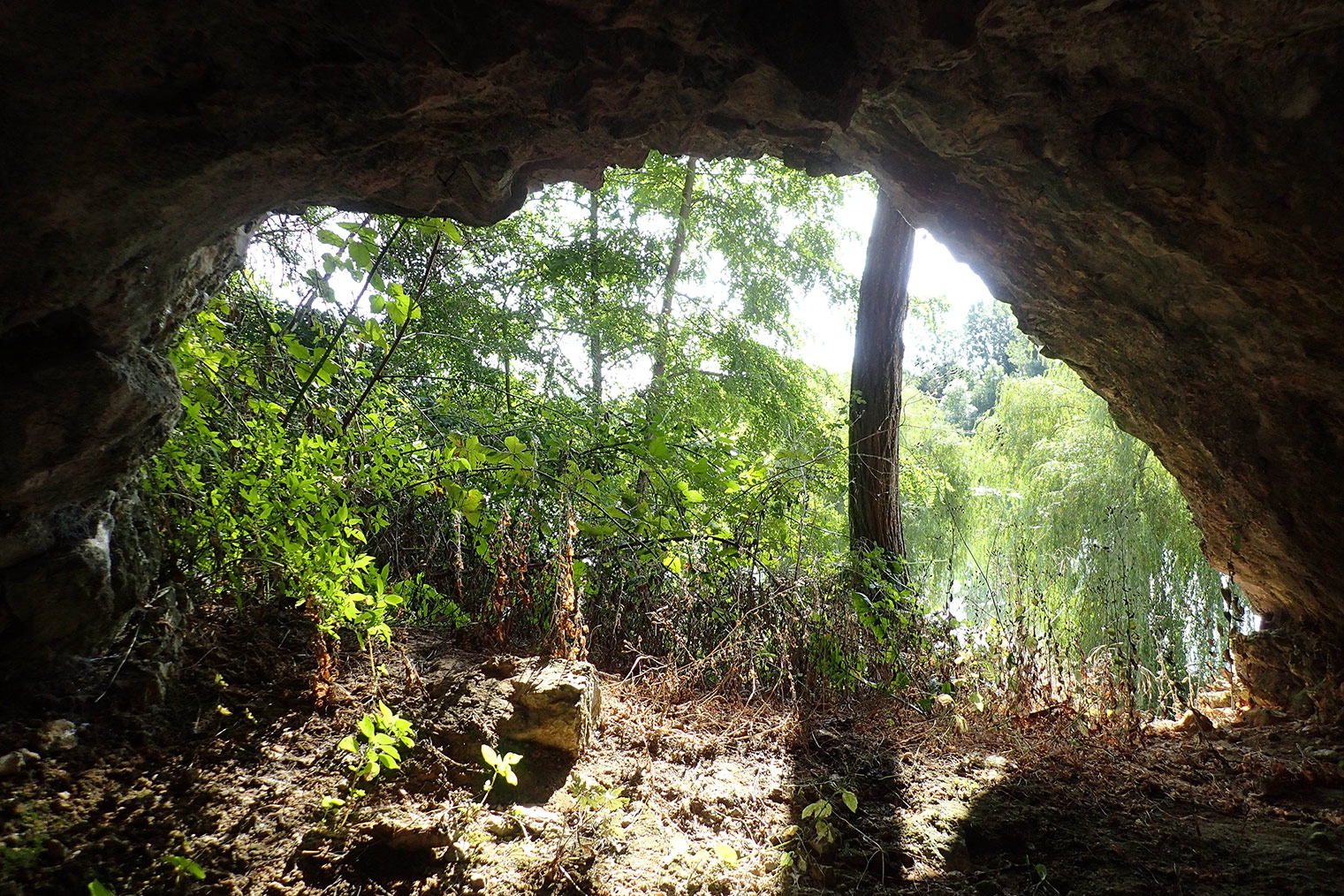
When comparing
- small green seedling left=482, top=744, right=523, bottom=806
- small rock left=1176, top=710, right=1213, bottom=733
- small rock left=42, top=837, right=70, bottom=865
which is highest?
small rock left=1176, top=710, right=1213, bottom=733

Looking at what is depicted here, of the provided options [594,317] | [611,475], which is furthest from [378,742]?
[594,317]

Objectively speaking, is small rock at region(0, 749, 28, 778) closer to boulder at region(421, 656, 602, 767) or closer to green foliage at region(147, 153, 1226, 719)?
green foliage at region(147, 153, 1226, 719)

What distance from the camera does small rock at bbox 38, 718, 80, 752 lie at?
169cm

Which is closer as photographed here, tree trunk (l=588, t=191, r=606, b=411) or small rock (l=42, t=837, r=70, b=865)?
small rock (l=42, t=837, r=70, b=865)

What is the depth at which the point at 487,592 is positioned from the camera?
3.39 metres

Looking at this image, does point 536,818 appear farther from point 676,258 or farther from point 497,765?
point 676,258

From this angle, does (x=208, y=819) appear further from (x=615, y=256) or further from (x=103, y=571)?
(x=615, y=256)

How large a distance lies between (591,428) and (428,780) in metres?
2.20

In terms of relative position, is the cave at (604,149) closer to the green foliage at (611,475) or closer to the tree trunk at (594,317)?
the green foliage at (611,475)

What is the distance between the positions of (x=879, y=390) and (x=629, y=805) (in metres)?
3.76

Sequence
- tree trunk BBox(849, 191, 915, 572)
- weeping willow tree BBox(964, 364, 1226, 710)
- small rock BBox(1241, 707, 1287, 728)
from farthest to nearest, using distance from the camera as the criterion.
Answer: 1. weeping willow tree BBox(964, 364, 1226, 710)
2. tree trunk BBox(849, 191, 915, 572)
3. small rock BBox(1241, 707, 1287, 728)

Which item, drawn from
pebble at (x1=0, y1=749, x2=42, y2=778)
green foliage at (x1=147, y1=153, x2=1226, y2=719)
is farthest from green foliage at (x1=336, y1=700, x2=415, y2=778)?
pebble at (x1=0, y1=749, x2=42, y2=778)

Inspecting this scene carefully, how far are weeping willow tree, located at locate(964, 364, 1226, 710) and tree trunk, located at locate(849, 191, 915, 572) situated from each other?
32.7 inches

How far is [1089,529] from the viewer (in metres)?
7.71
